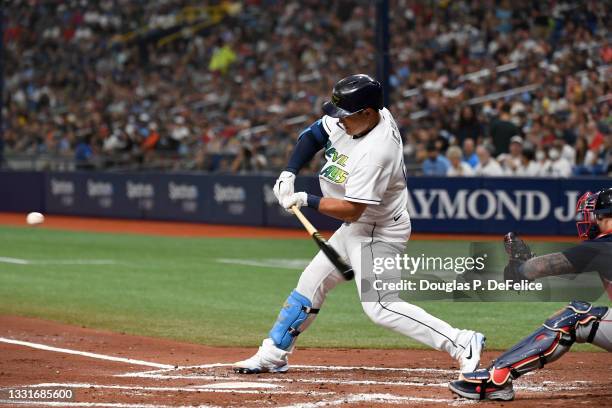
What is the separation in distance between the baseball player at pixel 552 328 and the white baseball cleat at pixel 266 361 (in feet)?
4.88

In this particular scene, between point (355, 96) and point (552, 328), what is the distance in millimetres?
1874

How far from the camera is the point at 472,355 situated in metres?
6.46

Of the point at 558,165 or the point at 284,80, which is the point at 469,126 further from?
the point at 284,80

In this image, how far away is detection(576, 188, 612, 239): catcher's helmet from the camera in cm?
605

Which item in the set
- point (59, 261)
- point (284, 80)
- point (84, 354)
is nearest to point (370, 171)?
point (84, 354)

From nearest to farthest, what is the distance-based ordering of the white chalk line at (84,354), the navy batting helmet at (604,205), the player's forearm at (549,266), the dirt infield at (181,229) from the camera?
the player's forearm at (549,266) < the navy batting helmet at (604,205) < the white chalk line at (84,354) < the dirt infield at (181,229)

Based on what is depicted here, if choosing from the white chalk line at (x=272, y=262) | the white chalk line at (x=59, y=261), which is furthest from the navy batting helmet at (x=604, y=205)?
the white chalk line at (x=59, y=261)

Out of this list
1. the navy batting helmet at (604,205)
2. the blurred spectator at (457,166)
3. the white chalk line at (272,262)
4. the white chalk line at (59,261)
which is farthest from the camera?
the blurred spectator at (457,166)

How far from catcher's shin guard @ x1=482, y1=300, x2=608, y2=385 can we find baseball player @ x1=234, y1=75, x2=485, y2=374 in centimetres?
32

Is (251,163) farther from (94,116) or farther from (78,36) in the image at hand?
(78,36)

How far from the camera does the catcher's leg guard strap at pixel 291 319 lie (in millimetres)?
7152

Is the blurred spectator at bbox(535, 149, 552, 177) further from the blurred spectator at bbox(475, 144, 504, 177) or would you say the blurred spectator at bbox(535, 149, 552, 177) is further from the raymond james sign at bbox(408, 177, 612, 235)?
the blurred spectator at bbox(475, 144, 504, 177)

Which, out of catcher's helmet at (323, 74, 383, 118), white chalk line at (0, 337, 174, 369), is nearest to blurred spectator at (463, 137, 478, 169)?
white chalk line at (0, 337, 174, 369)

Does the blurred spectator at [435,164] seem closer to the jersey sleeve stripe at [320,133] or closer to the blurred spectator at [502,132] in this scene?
the blurred spectator at [502,132]
